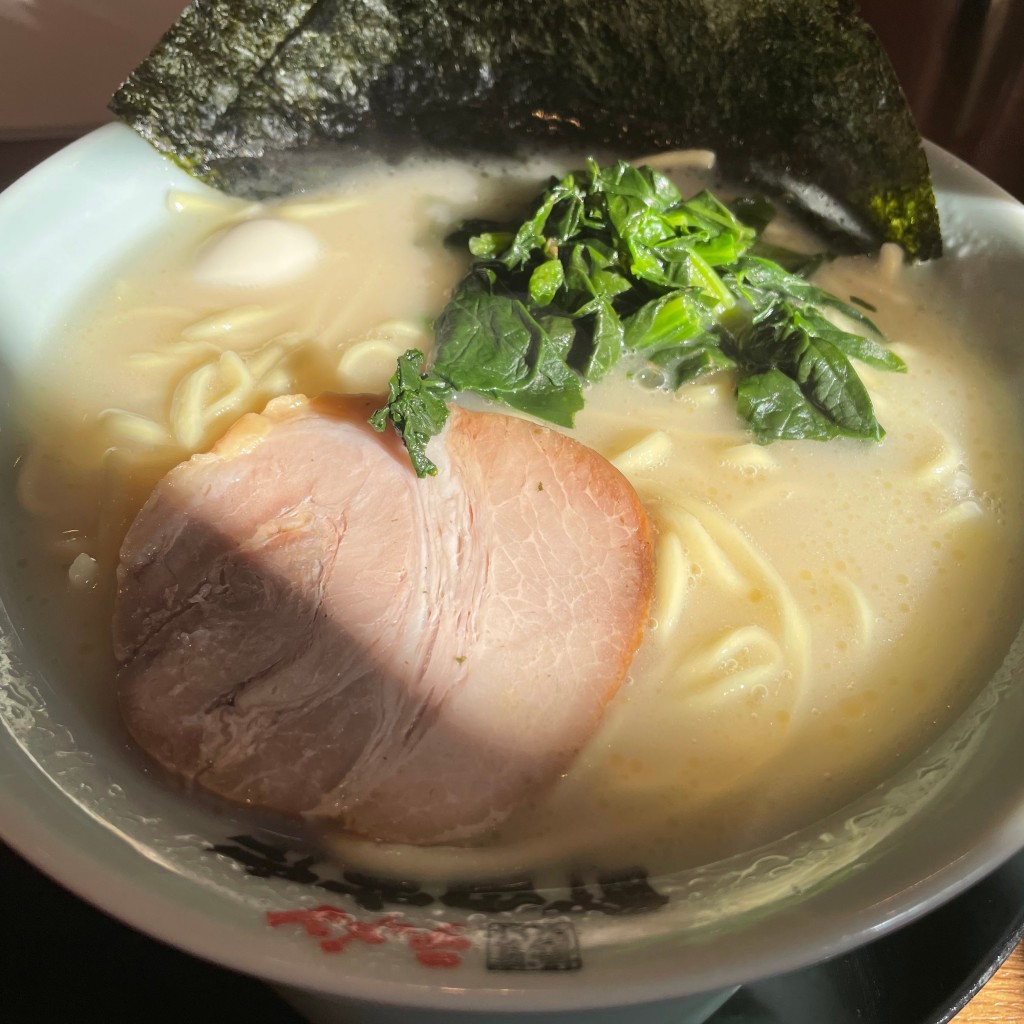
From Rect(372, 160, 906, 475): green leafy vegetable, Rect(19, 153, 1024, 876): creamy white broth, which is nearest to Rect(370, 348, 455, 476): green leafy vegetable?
Rect(372, 160, 906, 475): green leafy vegetable

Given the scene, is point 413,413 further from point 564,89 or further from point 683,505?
point 564,89

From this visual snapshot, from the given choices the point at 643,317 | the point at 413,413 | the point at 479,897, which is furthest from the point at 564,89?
the point at 479,897

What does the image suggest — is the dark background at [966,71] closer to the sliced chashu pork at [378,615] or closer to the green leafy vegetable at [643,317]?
the green leafy vegetable at [643,317]

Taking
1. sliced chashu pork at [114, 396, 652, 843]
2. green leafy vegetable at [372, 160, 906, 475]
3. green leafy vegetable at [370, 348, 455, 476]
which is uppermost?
green leafy vegetable at [372, 160, 906, 475]

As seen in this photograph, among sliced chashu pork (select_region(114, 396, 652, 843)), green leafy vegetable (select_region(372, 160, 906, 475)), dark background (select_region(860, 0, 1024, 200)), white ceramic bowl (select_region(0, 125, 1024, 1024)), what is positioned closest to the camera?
white ceramic bowl (select_region(0, 125, 1024, 1024))

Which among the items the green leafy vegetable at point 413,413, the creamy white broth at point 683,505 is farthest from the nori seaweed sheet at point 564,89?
the green leafy vegetable at point 413,413

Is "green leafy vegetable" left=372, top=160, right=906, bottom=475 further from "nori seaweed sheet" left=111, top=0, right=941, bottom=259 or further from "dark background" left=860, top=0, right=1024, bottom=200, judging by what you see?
"dark background" left=860, top=0, right=1024, bottom=200

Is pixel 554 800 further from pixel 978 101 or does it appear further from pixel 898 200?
pixel 978 101

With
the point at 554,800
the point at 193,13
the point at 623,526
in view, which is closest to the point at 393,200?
the point at 193,13
